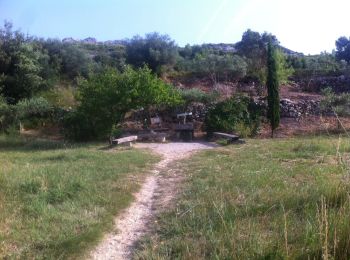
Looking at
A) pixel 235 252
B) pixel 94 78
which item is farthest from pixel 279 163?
pixel 94 78

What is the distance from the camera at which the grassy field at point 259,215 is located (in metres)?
3.95

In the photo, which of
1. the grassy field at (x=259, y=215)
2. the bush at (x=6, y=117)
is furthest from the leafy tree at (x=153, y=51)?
the grassy field at (x=259, y=215)

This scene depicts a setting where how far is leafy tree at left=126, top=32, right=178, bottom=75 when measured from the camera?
30.6 meters

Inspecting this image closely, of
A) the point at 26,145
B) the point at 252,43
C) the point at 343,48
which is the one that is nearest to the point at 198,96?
the point at 26,145

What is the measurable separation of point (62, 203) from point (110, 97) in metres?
10.3

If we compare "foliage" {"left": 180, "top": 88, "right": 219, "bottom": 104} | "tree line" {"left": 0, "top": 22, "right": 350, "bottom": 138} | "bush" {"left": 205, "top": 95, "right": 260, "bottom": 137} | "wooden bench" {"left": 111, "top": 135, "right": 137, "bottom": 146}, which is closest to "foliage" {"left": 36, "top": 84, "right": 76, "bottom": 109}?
"tree line" {"left": 0, "top": 22, "right": 350, "bottom": 138}

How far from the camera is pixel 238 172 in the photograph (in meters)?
9.16

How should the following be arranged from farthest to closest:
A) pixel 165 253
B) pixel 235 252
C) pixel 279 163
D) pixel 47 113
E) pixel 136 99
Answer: pixel 47 113 → pixel 136 99 → pixel 279 163 → pixel 165 253 → pixel 235 252

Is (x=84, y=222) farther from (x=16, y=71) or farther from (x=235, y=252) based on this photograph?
(x=16, y=71)

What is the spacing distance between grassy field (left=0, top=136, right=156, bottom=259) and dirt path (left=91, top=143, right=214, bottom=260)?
15 centimetres

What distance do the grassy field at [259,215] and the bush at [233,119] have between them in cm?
853

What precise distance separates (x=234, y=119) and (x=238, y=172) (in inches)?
396

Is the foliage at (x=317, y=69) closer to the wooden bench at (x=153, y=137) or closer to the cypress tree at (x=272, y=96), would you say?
the cypress tree at (x=272, y=96)

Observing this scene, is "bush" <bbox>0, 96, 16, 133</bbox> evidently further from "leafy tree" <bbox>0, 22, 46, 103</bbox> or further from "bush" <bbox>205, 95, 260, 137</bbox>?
"bush" <bbox>205, 95, 260, 137</bbox>
